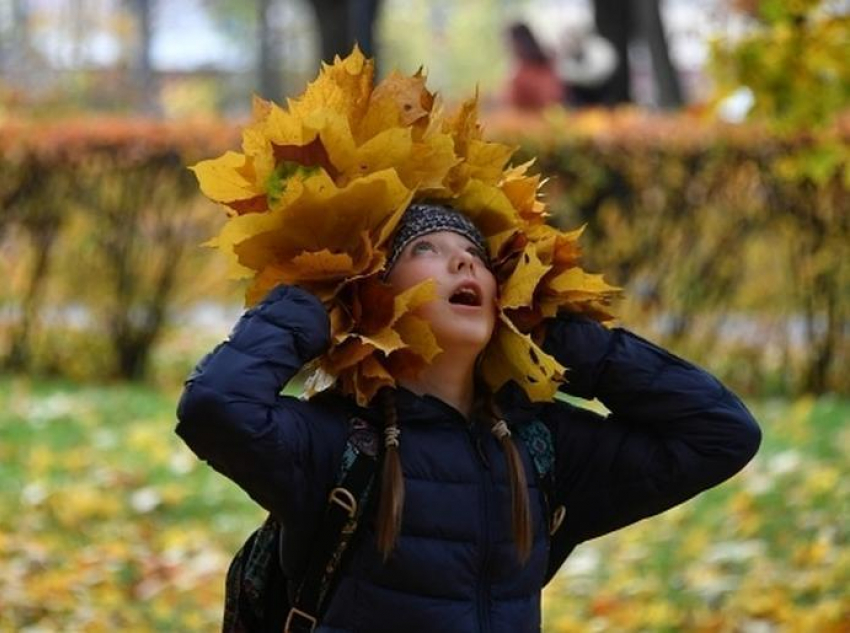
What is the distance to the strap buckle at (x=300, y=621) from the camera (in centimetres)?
308

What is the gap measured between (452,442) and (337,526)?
237 mm

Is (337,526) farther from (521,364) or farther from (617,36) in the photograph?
(617,36)

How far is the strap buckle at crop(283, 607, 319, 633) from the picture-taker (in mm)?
3080

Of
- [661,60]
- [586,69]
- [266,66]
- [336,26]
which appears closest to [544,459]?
[336,26]

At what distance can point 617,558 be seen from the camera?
289 inches

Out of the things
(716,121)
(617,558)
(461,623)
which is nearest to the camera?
(461,623)

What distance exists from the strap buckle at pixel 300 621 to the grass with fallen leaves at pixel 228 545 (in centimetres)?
323

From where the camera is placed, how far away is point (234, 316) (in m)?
12.8

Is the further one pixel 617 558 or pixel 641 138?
pixel 641 138

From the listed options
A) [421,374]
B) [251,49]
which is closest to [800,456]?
[421,374]

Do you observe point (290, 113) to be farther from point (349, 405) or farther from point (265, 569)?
point (265, 569)

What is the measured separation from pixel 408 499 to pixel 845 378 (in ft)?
27.0

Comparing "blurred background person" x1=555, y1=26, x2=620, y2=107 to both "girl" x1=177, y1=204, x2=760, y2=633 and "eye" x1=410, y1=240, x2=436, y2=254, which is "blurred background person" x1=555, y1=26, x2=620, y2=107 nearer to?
"girl" x1=177, y1=204, x2=760, y2=633

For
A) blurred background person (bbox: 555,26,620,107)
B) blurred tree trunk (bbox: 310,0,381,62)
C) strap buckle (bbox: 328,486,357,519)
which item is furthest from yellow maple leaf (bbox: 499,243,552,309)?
blurred background person (bbox: 555,26,620,107)
